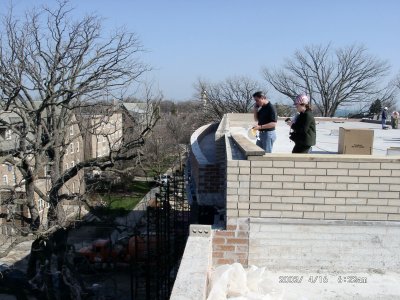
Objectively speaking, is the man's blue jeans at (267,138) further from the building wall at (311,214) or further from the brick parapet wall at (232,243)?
the brick parapet wall at (232,243)

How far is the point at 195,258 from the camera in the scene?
13.1 feet

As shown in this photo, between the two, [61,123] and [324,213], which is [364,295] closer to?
[324,213]

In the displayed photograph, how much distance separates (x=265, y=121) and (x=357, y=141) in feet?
6.64

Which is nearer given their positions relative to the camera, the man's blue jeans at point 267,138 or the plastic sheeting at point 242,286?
the plastic sheeting at point 242,286

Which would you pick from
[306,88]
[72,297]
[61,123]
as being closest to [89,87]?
[61,123]

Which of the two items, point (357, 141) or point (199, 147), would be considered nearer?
point (357, 141)

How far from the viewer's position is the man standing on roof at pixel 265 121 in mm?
6691

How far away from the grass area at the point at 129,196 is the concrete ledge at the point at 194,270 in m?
26.7

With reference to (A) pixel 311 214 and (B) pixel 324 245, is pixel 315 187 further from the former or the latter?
(B) pixel 324 245

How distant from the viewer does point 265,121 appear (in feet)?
22.4
